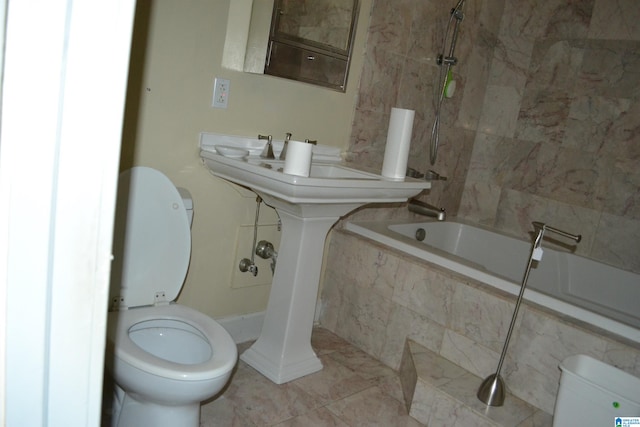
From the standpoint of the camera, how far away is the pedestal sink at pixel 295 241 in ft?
6.21

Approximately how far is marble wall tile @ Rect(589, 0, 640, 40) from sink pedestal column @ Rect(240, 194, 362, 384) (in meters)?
1.88

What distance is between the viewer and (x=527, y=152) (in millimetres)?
3068

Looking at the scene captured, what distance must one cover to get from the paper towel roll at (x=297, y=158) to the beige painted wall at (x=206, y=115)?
17.0 inches

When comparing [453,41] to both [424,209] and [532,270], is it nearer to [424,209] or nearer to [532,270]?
[424,209]

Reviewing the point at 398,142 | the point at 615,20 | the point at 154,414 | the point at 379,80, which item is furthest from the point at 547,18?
the point at 154,414

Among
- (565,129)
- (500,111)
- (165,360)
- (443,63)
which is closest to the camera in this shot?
(165,360)

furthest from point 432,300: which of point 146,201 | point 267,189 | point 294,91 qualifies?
point 146,201

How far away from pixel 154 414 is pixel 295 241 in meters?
0.85

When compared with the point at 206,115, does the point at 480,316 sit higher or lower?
lower

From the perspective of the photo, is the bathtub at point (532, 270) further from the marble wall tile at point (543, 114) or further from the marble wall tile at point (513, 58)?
the marble wall tile at point (513, 58)

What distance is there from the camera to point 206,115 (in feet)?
6.39

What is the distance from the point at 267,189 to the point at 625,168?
80.4 inches

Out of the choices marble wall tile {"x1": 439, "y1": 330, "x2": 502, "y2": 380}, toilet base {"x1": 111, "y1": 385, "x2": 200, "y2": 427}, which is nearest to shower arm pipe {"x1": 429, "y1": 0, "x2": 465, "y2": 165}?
marble wall tile {"x1": 439, "y1": 330, "x2": 502, "y2": 380}

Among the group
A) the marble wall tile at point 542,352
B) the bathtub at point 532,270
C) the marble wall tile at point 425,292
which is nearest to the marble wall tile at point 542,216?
the bathtub at point 532,270
